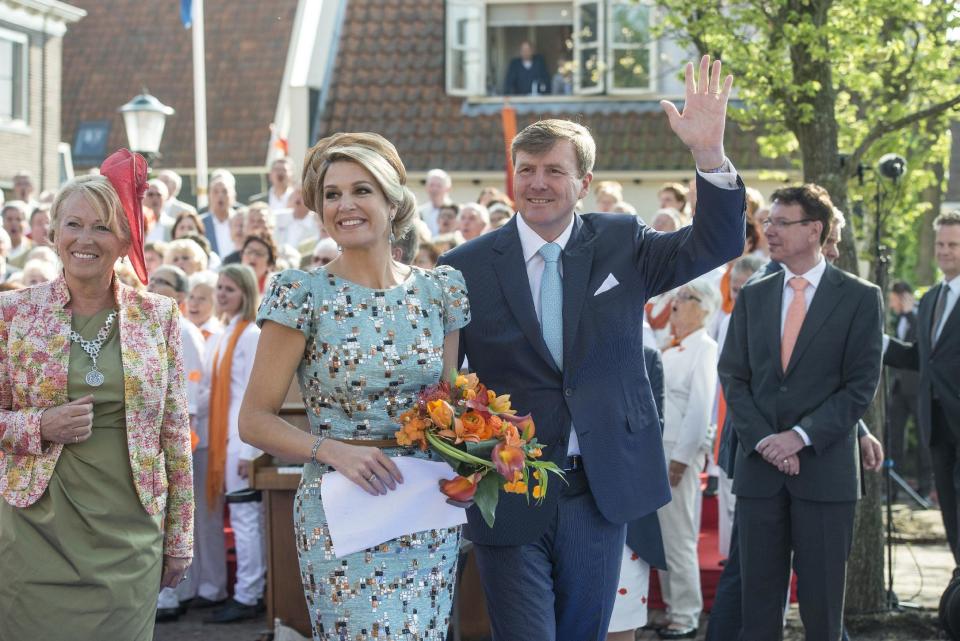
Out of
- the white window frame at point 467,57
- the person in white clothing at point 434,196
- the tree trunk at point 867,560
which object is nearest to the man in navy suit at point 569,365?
the tree trunk at point 867,560

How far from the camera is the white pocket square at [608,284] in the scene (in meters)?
4.59

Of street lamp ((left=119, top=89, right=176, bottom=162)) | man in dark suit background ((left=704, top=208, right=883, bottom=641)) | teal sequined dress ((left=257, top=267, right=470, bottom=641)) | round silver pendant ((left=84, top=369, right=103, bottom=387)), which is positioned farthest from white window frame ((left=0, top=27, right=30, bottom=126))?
teal sequined dress ((left=257, top=267, right=470, bottom=641))

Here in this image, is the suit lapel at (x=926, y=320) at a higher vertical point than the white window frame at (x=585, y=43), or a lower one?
lower

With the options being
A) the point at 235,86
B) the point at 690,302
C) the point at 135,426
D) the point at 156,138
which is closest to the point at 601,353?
the point at 135,426

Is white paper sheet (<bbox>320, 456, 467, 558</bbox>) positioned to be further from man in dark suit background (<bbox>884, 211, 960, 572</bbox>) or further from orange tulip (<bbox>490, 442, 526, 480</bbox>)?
man in dark suit background (<bbox>884, 211, 960, 572</bbox>)

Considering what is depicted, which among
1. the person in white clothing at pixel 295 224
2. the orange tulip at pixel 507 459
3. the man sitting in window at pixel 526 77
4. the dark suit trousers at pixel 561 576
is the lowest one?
the dark suit trousers at pixel 561 576

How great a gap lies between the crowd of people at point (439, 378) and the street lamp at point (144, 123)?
883cm

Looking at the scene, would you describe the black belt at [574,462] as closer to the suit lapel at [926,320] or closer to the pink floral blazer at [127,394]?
the pink floral blazer at [127,394]

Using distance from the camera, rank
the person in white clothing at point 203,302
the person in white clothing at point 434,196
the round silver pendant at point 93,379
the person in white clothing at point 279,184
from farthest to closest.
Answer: the person in white clothing at point 279,184 < the person in white clothing at point 434,196 < the person in white clothing at point 203,302 < the round silver pendant at point 93,379

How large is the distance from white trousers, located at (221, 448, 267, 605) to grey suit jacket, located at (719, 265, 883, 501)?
11.1 ft

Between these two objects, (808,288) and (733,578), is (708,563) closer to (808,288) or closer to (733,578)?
(733,578)

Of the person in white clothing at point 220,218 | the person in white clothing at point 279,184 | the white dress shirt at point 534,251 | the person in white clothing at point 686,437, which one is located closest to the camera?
the white dress shirt at point 534,251

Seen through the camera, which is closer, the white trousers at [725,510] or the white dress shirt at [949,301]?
the white dress shirt at [949,301]

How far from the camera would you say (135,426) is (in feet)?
14.8
